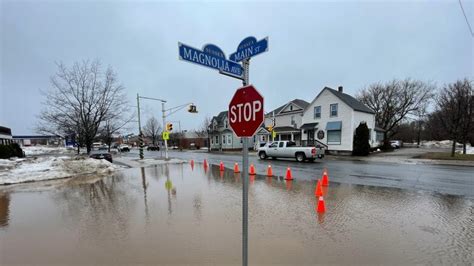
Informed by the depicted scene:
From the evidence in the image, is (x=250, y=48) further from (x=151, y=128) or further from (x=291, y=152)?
(x=151, y=128)

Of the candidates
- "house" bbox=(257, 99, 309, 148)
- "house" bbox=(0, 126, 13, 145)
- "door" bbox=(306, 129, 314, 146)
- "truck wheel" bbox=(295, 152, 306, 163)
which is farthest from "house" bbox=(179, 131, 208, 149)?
"truck wheel" bbox=(295, 152, 306, 163)

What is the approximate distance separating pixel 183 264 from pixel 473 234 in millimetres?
5584

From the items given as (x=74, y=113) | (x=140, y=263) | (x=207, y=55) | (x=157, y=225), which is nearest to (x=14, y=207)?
(x=157, y=225)

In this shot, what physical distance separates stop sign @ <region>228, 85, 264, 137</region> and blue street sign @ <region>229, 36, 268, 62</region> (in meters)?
0.54

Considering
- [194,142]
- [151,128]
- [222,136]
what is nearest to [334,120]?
[222,136]

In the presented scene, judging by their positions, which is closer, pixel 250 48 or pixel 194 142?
pixel 250 48

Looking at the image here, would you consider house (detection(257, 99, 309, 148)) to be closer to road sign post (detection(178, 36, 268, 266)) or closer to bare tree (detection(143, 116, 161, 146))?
road sign post (detection(178, 36, 268, 266))

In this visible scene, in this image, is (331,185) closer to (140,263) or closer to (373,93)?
(140,263)

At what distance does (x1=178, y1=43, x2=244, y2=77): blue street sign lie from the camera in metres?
2.95

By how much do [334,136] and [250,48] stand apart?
27835 millimetres

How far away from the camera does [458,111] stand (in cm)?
1995

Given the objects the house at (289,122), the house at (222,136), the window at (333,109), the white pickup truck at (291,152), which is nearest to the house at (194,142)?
the house at (222,136)

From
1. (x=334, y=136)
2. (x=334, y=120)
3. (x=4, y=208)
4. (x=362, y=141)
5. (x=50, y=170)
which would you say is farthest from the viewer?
(x=334, y=136)

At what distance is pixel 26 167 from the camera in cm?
1278
